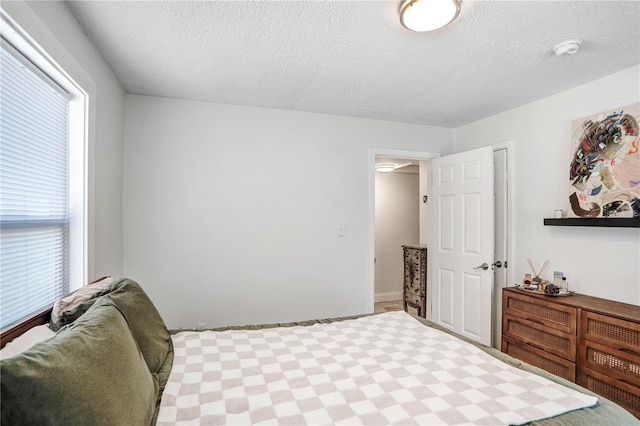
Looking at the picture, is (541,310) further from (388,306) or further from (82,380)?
(388,306)

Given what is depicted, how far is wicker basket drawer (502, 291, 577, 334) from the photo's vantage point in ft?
7.45

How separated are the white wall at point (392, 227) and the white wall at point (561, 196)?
247 centimetres

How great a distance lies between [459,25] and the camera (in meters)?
1.73

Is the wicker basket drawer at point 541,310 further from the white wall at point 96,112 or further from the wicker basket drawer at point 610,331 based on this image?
the white wall at point 96,112

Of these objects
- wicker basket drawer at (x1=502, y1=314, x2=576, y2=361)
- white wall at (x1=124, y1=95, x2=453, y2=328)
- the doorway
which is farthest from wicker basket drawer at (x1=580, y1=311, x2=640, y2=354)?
the doorway

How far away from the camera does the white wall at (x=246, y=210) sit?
2793 millimetres

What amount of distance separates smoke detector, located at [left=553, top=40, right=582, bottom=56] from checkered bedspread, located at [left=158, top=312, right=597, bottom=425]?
6.06ft

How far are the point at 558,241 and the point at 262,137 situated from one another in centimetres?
276

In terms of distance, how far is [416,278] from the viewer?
423cm

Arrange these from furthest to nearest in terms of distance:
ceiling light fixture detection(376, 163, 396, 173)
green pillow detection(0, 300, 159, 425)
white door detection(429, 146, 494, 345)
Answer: ceiling light fixture detection(376, 163, 396, 173) → white door detection(429, 146, 494, 345) → green pillow detection(0, 300, 159, 425)

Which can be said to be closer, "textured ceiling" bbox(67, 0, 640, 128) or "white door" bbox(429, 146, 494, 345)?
"textured ceiling" bbox(67, 0, 640, 128)

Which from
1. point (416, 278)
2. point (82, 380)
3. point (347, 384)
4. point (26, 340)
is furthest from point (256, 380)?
point (416, 278)

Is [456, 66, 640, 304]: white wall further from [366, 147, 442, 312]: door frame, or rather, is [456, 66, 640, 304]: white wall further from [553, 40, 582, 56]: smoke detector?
[366, 147, 442, 312]: door frame

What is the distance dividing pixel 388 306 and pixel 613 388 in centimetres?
336
